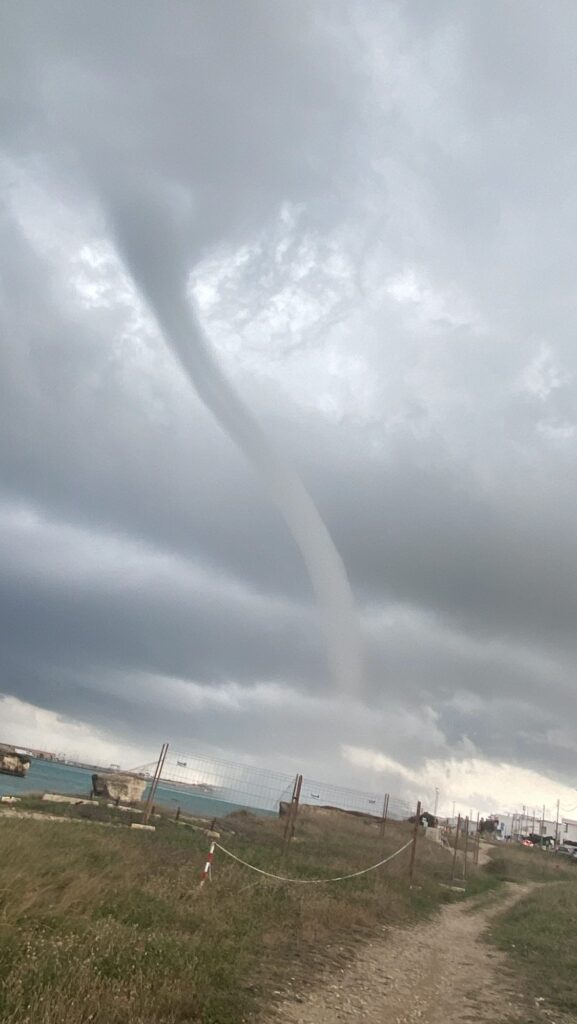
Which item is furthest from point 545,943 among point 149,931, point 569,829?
point 569,829

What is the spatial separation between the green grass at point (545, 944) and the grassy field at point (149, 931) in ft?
8.91

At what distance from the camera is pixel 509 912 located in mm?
22781

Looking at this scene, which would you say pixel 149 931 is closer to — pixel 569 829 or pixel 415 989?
pixel 415 989

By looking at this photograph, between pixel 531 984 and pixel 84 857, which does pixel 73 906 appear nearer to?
pixel 84 857

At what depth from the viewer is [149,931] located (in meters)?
9.34

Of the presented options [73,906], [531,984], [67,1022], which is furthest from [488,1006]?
[67,1022]

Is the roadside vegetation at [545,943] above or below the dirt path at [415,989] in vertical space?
above

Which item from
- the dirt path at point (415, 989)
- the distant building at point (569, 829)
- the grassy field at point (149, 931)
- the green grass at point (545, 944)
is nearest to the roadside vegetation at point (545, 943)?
the green grass at point (545, 944)

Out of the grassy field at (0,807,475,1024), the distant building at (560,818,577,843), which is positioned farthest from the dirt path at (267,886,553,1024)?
the distant building at (560,818,577,843)

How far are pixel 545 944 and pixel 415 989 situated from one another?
7.48 m

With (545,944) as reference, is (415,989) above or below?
below

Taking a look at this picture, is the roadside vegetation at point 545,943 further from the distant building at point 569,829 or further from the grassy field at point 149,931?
the distant building at point 569,829

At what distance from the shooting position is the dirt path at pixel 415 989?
8.28 meters

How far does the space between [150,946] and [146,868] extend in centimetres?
541
